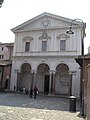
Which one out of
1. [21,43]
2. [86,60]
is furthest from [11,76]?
[86,60]

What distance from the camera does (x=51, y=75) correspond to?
93.2 ft

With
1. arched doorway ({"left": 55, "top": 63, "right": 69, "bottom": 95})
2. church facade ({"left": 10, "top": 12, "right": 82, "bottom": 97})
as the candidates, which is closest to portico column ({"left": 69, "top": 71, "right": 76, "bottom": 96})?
church facade ({"left": 10, "top": 12, "right": 82, "bottom": 97})

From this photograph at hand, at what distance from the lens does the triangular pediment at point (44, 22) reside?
96.1 feet

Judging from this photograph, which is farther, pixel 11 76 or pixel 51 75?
pixel 11 76

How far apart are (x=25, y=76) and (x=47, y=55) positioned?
223 inches

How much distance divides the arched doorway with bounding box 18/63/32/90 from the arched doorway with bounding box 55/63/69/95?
4.41m

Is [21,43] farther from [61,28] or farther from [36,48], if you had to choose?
[61,28]

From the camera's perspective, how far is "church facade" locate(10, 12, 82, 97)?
28.0 meters

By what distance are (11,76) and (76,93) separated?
10732 millimetres

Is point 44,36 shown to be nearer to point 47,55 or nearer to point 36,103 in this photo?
point 47,55

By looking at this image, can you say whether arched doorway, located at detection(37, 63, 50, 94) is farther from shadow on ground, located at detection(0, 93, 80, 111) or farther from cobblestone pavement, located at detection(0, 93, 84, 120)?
cobblestone pavement, located at detection(0, 93, 84, 120)

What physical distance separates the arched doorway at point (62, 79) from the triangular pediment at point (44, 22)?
615cm

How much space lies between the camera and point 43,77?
3112 centimetres

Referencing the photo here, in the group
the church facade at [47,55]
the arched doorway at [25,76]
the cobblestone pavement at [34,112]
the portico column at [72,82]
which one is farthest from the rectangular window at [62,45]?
the cobblestone pavement at [34,112]
